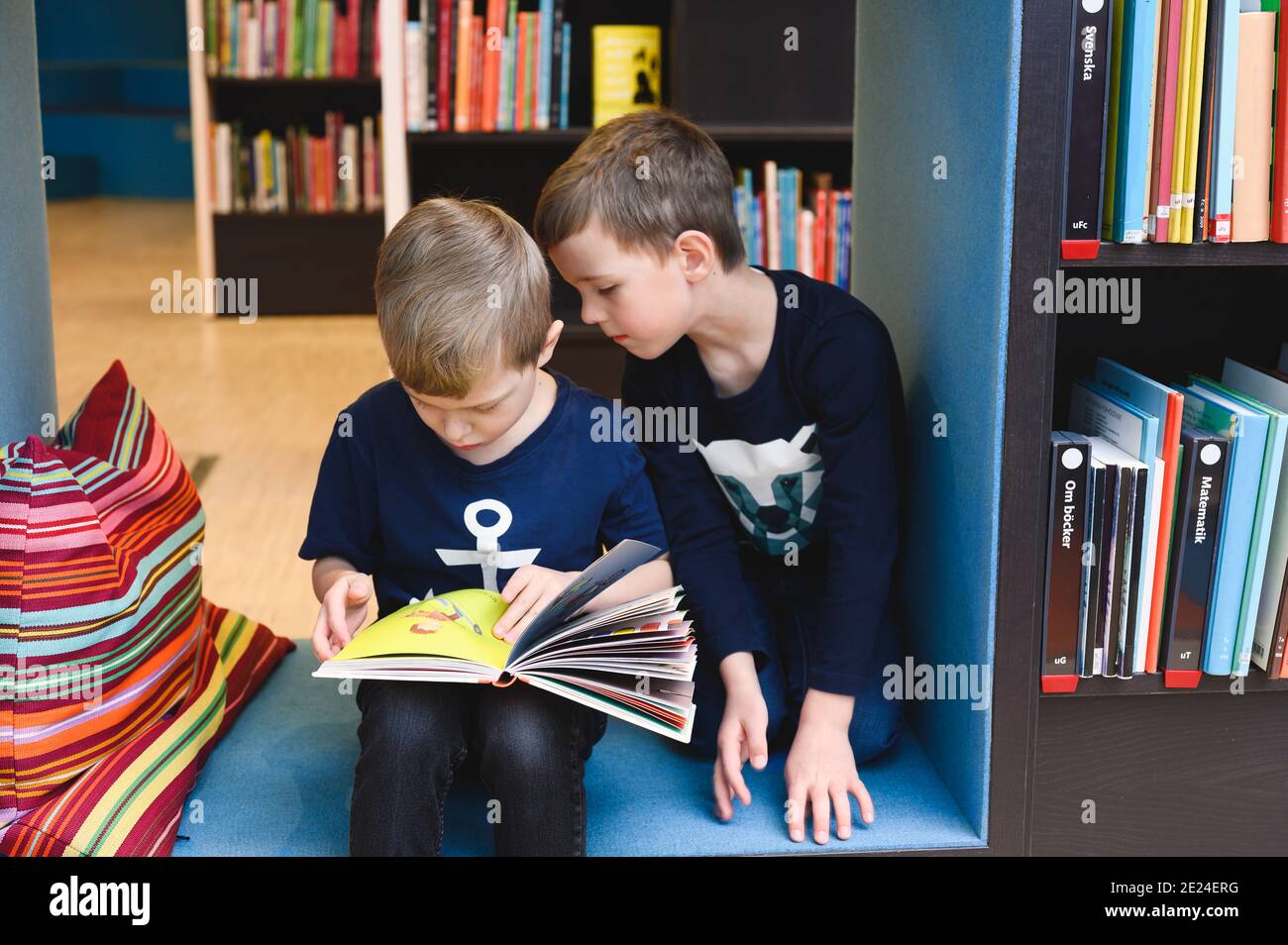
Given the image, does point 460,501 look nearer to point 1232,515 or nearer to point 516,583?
point 516,583

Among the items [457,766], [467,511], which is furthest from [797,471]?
[457,766]

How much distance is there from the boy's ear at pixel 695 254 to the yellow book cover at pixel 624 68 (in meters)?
2.18

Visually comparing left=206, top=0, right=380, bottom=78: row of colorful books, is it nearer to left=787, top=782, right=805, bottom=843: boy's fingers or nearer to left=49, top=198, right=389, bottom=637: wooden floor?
left=49, top=198, right=389, bottom=637: wooden floor

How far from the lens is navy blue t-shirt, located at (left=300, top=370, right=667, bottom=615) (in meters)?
1.24

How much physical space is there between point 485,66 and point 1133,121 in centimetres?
245

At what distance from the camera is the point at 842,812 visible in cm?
120

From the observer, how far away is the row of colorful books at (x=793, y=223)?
11.0 feet

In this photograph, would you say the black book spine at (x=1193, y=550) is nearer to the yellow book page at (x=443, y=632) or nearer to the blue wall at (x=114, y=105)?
the yellow book page at (x=443, y=632)

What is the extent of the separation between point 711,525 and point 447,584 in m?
0.26

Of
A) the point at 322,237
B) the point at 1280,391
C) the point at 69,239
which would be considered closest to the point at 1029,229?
the point at 1280,391

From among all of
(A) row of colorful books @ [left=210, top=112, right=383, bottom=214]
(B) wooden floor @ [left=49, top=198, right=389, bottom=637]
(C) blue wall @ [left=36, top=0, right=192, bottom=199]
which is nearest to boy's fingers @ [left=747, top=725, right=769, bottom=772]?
(B) wooden floor @ [left=49, top=198, right=389, bottom=637]

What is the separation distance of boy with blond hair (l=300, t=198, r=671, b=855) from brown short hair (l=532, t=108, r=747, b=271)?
0.18ft

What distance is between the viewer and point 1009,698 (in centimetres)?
119
